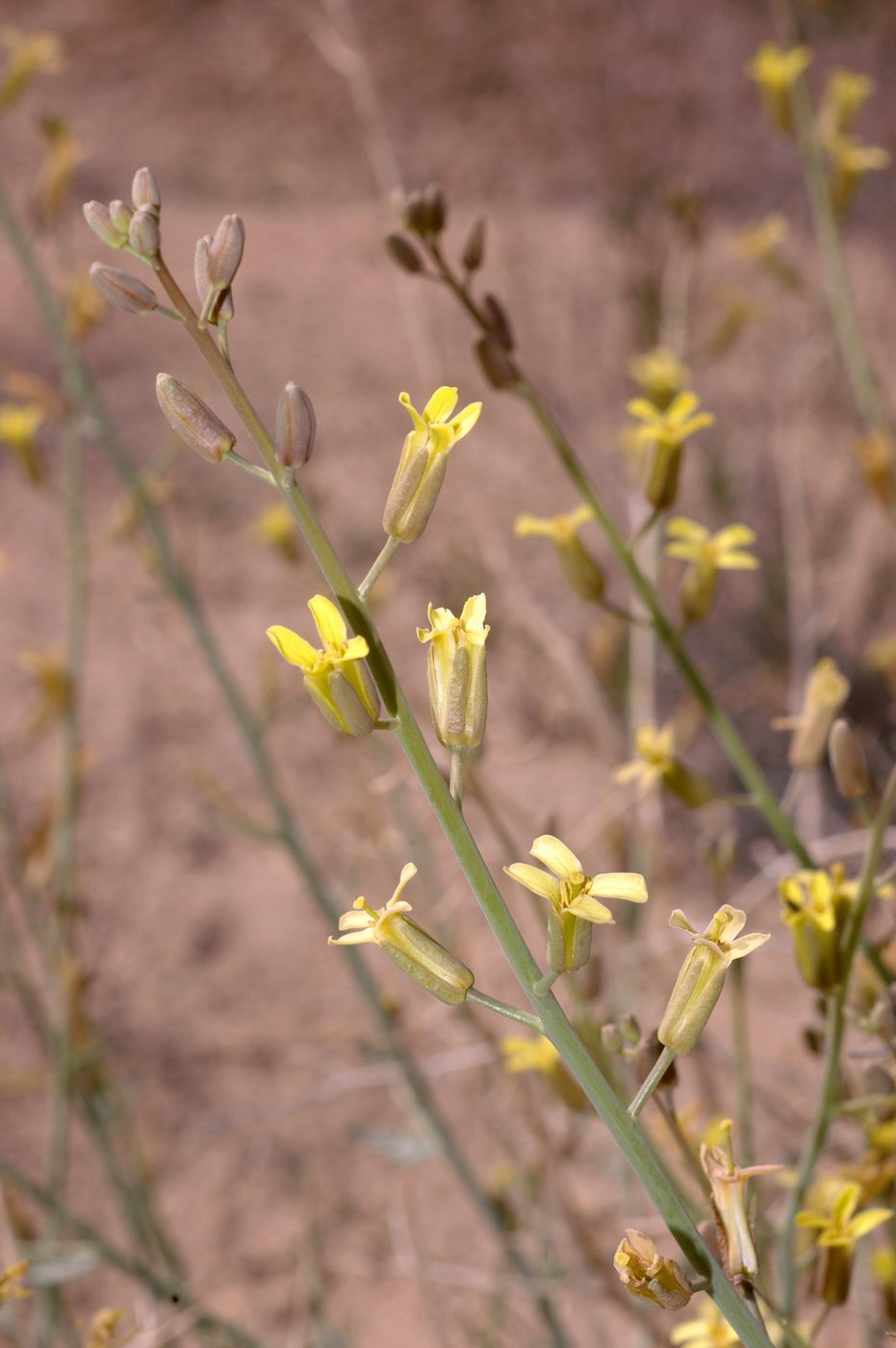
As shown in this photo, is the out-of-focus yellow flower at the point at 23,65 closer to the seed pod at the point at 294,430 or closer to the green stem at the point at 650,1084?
the seed pod at the point at 294,430

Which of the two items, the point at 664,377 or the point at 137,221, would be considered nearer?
the point at 137,221

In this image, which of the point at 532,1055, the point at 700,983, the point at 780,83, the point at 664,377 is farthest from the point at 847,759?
the point at 780,83

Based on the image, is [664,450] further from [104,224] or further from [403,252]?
[104,224]

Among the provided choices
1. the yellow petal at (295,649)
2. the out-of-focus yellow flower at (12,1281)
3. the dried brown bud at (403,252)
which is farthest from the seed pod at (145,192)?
the out-of-focus yellow flower at (12,1281)

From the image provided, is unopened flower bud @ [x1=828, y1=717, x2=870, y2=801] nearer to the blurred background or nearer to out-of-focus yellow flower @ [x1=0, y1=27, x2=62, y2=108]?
the blurred background

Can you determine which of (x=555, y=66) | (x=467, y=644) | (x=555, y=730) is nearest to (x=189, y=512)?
(x=555, y=730)

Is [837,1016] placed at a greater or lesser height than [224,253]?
lesser

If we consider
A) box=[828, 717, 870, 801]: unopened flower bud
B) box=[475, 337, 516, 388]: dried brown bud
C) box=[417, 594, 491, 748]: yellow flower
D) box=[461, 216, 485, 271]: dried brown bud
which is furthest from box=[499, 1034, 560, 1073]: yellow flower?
box=[461, 216, 485, 271]: dried brown bud

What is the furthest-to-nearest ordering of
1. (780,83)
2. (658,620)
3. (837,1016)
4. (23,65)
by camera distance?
(780,83)
(23,65)
(658,620)
(837,1016)
